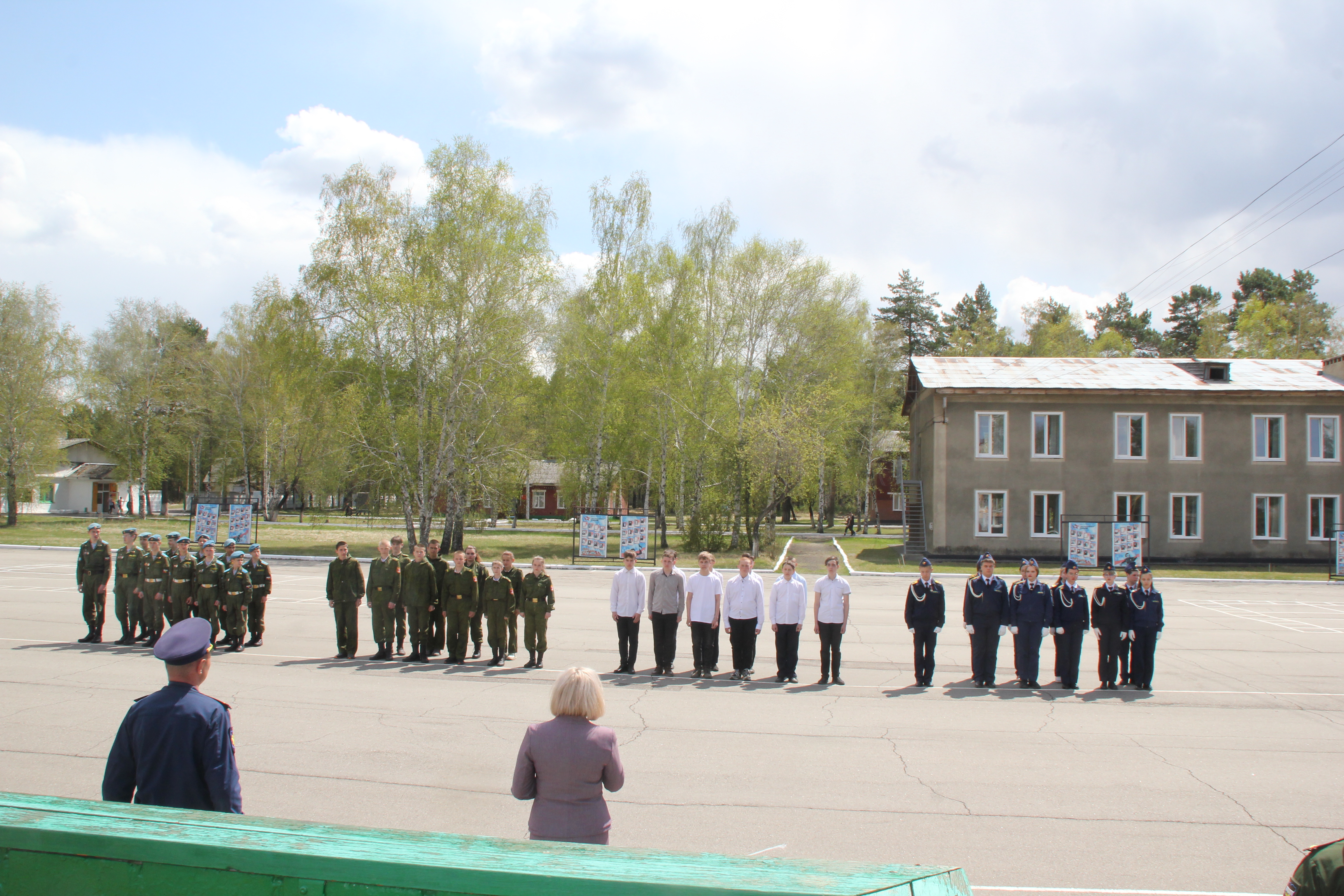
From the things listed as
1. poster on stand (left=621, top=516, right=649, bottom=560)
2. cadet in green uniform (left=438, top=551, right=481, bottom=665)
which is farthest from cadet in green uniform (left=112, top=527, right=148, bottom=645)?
poster on stand (left=621, top=516, right=649, bottom=560)

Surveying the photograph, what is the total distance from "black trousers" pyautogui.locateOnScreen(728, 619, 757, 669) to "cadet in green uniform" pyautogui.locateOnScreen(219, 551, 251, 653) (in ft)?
25.9

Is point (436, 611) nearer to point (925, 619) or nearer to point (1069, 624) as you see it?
point (925, 619)

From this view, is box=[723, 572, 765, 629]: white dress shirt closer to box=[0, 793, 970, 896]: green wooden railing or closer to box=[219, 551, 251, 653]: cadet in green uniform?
box=[219, 551, 251, 653]: cadet in green uniform

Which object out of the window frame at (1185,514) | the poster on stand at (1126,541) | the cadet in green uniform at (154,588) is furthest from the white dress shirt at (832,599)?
the window frame at (1185,514)

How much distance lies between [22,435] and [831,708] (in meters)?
54.8

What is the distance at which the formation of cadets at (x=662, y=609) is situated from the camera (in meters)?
11.9

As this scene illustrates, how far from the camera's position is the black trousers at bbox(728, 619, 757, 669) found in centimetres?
1221

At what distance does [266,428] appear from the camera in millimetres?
60062

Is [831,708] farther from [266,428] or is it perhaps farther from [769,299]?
[266,428]

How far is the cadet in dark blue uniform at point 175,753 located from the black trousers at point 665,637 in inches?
340

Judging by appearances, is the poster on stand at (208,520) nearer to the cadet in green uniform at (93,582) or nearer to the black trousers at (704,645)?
the cadet in green uniform at (93,582)

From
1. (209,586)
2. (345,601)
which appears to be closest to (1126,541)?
(345,601)

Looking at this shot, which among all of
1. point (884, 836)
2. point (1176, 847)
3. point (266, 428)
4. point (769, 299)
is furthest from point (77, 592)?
point (266, 428)

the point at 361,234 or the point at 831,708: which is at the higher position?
the point at 361,234
